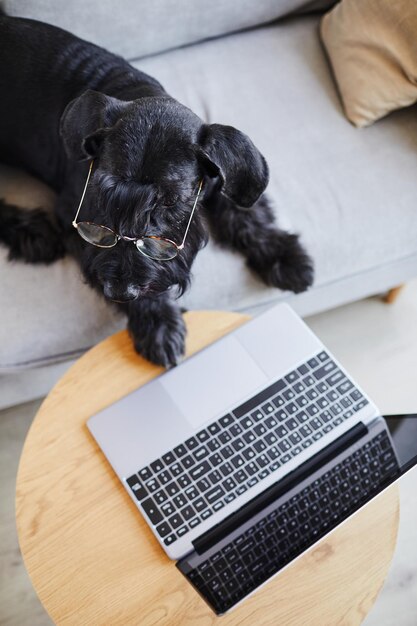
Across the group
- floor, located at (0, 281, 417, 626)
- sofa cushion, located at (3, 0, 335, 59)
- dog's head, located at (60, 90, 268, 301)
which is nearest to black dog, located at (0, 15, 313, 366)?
dog's head, located at (60, 90, 268, 301)

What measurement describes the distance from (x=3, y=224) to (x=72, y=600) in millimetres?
988

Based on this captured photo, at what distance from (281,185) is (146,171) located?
0.64 metres

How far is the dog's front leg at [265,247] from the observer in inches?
61.7

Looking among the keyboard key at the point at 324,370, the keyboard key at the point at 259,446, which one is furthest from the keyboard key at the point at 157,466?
the keyboard key at the point at 324,370

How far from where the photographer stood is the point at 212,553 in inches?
45.0

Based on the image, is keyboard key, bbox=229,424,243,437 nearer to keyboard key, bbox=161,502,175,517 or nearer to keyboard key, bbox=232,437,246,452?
keyboard key, bbox=232,437,246,452

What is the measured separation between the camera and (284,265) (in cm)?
157

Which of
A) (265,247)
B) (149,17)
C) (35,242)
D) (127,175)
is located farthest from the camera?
(149,17)

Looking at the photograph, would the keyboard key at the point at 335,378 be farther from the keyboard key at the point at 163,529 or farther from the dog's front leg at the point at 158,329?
the keyboard key at the point at 163,529

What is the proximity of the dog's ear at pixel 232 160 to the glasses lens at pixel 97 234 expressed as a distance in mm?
255

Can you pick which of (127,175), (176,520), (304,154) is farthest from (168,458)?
(304,154)

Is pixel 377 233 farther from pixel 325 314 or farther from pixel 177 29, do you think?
pixel 177 29

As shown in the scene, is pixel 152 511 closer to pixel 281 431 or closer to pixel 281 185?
pixel 281 431

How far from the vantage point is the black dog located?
1.12 metres
